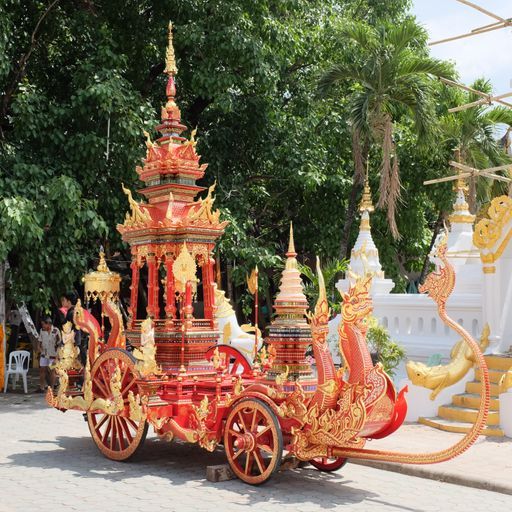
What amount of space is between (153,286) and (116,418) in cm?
153

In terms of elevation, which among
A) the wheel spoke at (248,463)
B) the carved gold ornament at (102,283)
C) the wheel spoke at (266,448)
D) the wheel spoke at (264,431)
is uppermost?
the carved gold ornament at (102,283)

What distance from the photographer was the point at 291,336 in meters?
7.61

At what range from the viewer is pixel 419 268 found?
26.5 m

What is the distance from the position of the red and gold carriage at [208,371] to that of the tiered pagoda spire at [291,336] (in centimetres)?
1

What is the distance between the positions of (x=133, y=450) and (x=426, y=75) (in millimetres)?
11096

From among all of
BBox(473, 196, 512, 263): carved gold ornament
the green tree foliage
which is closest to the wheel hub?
BBox(473, 196, 512, 263): carved gold ornament

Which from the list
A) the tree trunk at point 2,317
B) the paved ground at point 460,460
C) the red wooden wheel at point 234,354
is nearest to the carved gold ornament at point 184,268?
the red wooden wheel at point 234,354

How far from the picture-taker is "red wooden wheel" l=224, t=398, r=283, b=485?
23.3 feet

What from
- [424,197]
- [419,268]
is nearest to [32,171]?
[424,197]

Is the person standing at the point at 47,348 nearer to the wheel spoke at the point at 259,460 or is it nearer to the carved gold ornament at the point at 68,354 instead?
the carved gold ornament at the point at 68,354

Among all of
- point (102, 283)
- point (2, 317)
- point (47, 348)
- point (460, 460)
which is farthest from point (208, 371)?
point (2, 317)

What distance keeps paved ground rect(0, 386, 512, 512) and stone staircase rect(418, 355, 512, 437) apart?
7.16 feet

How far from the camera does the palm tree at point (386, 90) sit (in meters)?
15.9

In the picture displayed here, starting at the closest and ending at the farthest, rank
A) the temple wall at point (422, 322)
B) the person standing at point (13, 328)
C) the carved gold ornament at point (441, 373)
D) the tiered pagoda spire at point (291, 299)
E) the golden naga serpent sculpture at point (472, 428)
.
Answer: the golden naga serpent sculpture at point (472, 428), the tiered pagoda spire at point (291, 299), the carved gold ornament at point (441, 373), the temple wall at point (422, 322), the person standing at point (13, 328)
